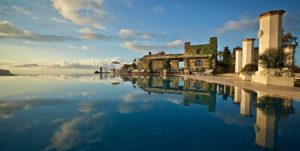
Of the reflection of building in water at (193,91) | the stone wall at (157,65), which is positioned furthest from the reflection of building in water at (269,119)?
the stone wall at (157,65)

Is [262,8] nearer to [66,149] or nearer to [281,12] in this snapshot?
[281,12]

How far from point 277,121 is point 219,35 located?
32.9 metres

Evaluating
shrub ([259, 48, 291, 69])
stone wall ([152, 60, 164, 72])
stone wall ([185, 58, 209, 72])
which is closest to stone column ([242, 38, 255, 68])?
shrub ([259, 48, 291, 69])

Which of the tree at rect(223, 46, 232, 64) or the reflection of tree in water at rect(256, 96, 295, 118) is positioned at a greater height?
the tree at rect(223, 46, 232, 64)

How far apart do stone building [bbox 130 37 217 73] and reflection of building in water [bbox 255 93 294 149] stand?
85.7 feet

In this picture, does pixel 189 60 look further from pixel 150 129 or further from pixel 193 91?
pixel 150 129

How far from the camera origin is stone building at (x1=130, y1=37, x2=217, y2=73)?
3394 centimetres

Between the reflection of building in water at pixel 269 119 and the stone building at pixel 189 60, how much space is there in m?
26.1

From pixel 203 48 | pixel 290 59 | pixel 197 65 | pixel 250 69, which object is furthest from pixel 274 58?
pixel 203 48

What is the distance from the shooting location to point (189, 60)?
3562cm

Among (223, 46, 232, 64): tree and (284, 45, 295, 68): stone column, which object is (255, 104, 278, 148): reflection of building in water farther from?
(223, 46, 232, 64): tree

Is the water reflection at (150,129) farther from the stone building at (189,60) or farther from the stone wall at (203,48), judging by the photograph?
the stone wall at (203,48)

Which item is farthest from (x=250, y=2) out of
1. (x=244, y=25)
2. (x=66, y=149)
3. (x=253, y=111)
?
(x=66, y=149)

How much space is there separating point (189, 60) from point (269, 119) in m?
31.8
